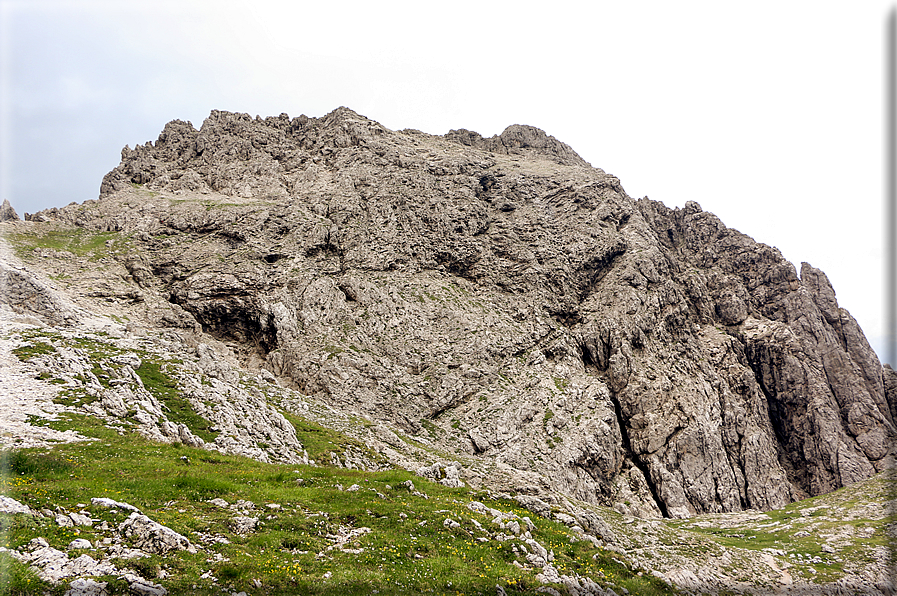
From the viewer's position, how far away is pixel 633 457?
220 ft

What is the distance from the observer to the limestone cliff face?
65.1m

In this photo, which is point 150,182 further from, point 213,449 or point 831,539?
point 831,539

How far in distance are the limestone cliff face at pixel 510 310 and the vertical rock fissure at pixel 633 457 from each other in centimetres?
24

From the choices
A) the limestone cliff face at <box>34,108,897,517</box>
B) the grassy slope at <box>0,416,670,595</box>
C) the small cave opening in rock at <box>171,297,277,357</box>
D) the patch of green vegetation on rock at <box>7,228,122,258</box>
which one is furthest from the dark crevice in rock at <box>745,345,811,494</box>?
the patch of green vegetation on rock at <box>7,228,122,258</box>

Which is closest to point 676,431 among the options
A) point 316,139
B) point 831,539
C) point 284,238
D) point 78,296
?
point 831,539

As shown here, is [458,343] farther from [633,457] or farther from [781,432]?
[781,432]

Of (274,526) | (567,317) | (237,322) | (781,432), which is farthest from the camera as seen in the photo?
(567,317)

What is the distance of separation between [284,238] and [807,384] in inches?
3932

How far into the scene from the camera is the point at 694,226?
10406 centimetres

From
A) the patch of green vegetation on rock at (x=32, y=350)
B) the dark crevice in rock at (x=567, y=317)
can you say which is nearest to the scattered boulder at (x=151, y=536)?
the patch of green vegetation on rock at (x=32, y=350)

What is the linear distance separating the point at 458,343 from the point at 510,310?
13.2m

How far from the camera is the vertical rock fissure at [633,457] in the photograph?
62688mm

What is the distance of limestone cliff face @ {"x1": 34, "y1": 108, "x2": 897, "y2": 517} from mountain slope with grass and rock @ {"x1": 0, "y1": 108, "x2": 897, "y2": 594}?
17.7 inches

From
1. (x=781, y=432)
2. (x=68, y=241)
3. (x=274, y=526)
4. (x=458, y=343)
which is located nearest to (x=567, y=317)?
(x=458, y=343)
